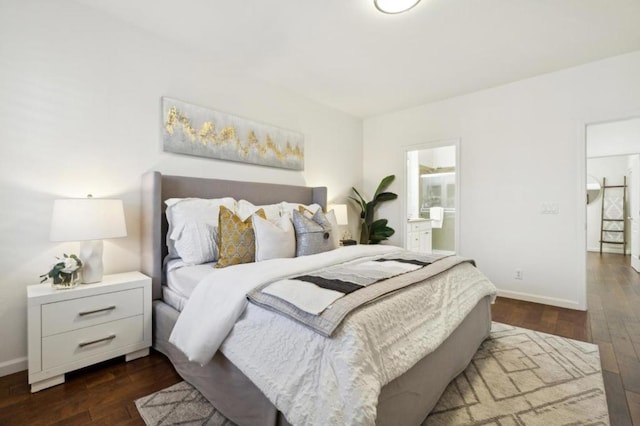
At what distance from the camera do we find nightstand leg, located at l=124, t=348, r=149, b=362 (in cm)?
208

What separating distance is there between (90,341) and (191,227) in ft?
3.07

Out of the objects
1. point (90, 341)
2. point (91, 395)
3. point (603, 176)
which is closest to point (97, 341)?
point (90, 341)

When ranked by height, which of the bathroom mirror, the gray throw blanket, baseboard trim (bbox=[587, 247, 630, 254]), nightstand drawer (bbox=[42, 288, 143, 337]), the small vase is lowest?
baseboard trim (bbox=[587, 247, 630, 254])

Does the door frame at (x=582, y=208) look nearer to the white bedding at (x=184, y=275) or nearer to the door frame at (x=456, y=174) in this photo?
the door frame at (x=456, y=174)

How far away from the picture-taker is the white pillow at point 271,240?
2.19 m

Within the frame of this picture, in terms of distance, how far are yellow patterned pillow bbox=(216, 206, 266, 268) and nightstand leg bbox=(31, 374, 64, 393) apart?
111 cm

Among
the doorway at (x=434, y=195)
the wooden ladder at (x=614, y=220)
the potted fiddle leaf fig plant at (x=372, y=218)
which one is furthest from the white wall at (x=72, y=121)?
the wooden ladder at (x=614, y=220)

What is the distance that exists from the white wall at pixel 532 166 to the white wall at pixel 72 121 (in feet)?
10.3

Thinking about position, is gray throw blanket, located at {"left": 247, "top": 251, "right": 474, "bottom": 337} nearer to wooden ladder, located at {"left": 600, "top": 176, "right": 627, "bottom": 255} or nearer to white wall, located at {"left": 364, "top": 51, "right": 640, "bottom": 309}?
white wall, located at {"left": 364, "top": 51, "right": 640, "bottom": 309}

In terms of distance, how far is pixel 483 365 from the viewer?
6.66 ft

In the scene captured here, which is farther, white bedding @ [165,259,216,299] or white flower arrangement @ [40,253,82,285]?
white bedding @ [165,259,216,299]

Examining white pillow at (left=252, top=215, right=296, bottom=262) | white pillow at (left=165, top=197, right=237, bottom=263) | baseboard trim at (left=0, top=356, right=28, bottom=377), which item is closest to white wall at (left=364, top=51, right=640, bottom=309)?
white pillow at (left=252, top=215, right=296, bottom=262)

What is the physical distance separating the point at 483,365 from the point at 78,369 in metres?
2.70

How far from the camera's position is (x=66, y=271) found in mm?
1833
